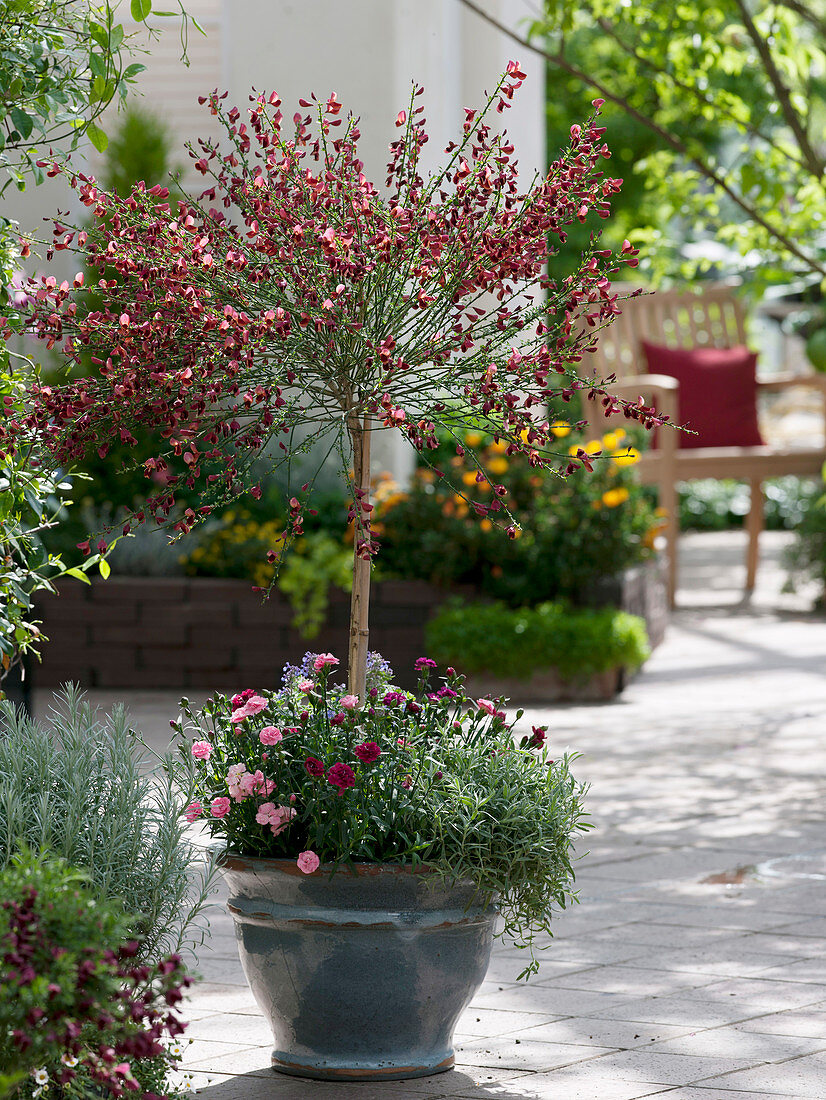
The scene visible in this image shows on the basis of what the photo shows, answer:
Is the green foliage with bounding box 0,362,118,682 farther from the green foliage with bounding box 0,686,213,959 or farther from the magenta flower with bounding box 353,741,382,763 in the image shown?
the magenta flower with bounding box 353,741,382,763

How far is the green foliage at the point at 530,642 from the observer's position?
21.2 ft

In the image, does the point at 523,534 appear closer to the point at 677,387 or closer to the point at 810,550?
the point at 677,387

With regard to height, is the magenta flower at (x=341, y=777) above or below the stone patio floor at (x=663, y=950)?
Answer: above

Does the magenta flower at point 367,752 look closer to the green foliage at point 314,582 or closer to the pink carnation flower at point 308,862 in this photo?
the pink carnation flower at point 308,862

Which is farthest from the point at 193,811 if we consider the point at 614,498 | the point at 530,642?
the point at 614,498

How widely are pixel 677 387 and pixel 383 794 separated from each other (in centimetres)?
665

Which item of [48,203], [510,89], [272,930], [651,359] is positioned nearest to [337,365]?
[510,89]

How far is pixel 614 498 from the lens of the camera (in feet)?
22.2

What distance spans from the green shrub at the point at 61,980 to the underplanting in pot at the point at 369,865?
1.96ft

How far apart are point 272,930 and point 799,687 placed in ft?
15.7

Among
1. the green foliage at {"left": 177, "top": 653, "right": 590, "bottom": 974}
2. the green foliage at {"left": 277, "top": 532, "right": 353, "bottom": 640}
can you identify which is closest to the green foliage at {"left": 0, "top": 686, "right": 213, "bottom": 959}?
the green foliage at {"left": 177, "top": 653, "right": 590, "bottom": 974}

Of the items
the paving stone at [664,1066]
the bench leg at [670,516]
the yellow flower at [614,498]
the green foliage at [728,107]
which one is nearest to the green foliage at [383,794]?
the paving stone at [664,1066]

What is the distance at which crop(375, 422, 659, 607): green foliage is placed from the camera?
6.72 meters

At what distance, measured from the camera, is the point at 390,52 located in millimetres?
Result: 7645
